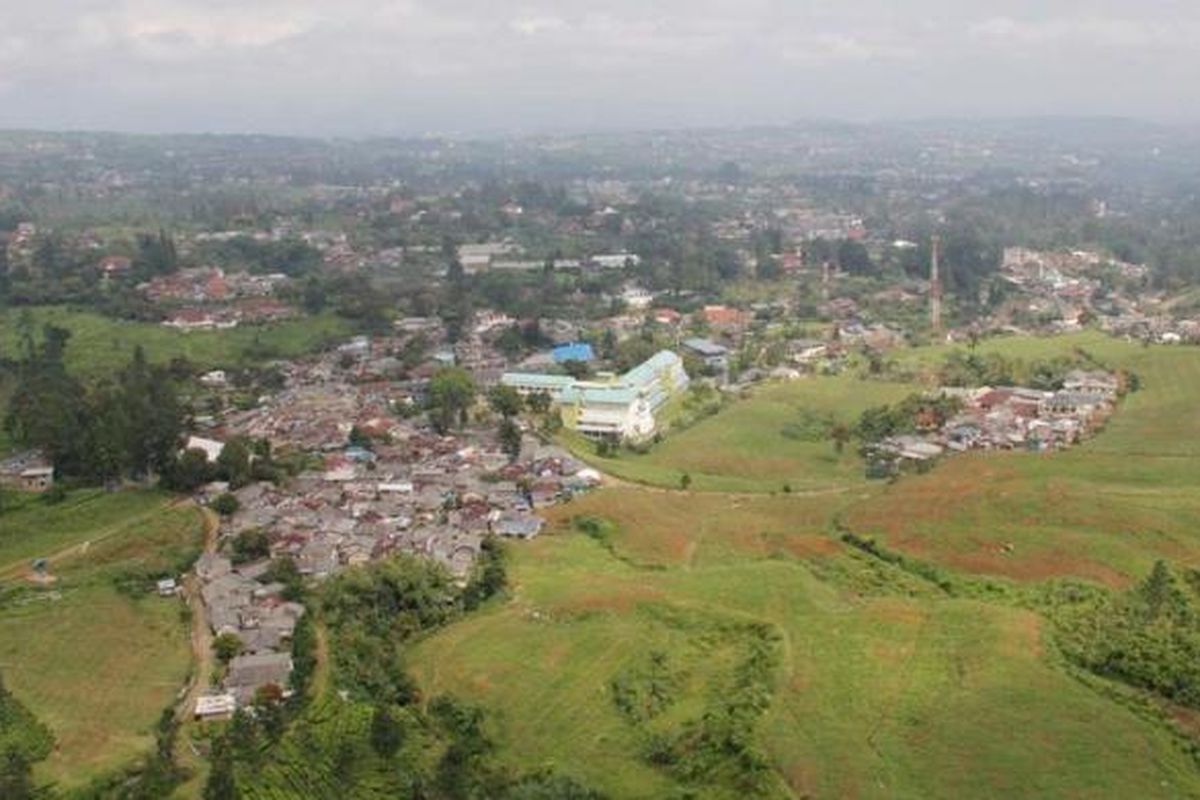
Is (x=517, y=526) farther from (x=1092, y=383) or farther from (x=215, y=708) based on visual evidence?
(x=1092, y=383)

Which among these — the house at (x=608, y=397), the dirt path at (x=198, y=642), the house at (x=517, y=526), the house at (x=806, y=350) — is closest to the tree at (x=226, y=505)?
the dirt path at (x=198, y=642)

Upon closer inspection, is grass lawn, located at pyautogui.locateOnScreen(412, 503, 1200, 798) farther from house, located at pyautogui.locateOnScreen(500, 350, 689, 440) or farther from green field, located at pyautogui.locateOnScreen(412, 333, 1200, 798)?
house, located at pyautogui.locateOnScreen(500, 350, 689, 440)

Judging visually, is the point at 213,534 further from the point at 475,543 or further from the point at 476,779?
the point at 476,779

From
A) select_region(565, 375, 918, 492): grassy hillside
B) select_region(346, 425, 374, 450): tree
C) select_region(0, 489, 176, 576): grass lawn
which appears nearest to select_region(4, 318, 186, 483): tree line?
select_region(0, 489, 176, 576): grass lawn

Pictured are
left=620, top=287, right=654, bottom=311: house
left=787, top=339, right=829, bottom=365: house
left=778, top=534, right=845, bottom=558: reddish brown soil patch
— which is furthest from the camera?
left=620, top=287, right=654, bottom=311: house

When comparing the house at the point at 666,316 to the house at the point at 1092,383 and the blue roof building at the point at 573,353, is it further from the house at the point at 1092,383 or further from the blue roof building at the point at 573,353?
the house at the point at 1092,383

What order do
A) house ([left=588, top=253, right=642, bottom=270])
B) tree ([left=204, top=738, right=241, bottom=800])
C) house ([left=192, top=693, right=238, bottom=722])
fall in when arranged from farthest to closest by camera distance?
house ([left=588, top=253, right=642, bottom=270]) < house ([left=192, top=693, right=238, bottom=722]) < tree ([left=204, top=738, right=241, bottom=800])
